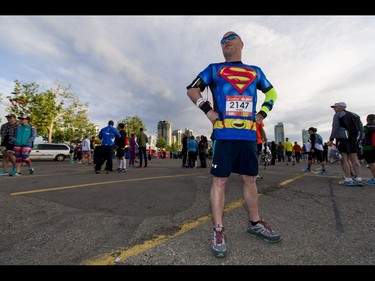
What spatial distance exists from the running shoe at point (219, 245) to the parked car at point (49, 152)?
24.1 m

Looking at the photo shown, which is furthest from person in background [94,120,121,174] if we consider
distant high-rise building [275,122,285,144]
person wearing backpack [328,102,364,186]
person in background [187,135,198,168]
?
distant high-rise building [275,122,285,144]

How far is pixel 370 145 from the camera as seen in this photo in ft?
18.4

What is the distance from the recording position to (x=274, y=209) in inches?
119

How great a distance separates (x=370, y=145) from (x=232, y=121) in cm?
571

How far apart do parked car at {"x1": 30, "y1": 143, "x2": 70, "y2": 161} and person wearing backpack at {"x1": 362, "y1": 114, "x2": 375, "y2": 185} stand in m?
24.7

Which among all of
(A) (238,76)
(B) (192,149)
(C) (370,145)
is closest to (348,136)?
(C) (370,145)

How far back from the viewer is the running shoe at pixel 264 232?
1950 millimetres

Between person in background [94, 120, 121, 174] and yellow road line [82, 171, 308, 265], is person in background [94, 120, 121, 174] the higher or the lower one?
the higher one

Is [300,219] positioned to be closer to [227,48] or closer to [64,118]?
[227,48]

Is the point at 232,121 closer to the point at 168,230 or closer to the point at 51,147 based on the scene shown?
the point at 168,230

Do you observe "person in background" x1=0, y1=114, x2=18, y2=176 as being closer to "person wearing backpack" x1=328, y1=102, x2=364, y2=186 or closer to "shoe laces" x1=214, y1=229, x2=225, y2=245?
"shoe laces" x1=214, y1=229, x2=225, y2=245

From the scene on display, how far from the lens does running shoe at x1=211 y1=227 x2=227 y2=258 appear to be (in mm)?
1675
